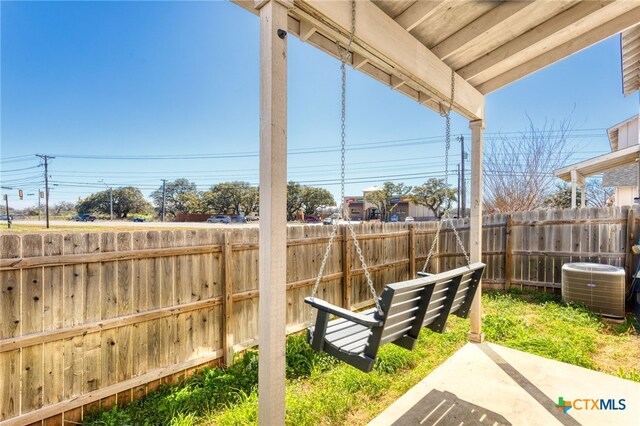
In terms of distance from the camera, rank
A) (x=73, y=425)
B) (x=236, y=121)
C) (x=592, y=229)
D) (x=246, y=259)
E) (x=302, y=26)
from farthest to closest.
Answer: (x=236, y=121), (x=592, y=229), (x=246, y=259), (x=73, y=425), (x=302, y=26)

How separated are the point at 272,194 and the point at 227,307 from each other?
2210 millimetres

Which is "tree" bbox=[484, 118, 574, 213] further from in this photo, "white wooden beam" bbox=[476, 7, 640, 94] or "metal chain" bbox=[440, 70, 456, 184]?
"metal chain" bbox=[440, 70, 456, 184]

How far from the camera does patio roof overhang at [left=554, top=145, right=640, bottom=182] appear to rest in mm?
6880

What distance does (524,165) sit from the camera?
36.2ft

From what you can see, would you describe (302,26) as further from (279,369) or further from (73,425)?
(73,425)

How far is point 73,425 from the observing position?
2254mm

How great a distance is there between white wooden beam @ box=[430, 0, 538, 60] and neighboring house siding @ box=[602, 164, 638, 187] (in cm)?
1263

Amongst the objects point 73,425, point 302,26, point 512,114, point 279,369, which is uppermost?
point 512,114

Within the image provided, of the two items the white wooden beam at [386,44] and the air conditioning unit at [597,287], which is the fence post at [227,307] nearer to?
the white wooden beam at [386,44]

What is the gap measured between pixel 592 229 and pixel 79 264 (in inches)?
282

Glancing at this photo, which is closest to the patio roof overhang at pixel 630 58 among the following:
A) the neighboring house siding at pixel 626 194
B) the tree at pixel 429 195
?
the neighboring house siding at pixel 626 194

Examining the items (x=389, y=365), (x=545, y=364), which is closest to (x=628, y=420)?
(x=545, y=364)

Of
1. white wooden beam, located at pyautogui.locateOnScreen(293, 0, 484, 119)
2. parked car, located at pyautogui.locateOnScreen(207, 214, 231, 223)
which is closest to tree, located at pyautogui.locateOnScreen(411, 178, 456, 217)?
parked car, located at pyautogui.locateOnScreen(207, 214, 231, 223)

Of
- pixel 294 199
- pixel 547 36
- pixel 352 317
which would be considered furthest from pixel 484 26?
pixel 294 199
